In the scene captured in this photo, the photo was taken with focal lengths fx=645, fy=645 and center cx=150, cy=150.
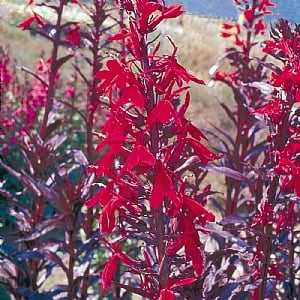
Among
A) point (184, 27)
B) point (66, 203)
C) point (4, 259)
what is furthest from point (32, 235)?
point (184, 27)

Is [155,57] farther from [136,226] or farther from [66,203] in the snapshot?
[66,203]

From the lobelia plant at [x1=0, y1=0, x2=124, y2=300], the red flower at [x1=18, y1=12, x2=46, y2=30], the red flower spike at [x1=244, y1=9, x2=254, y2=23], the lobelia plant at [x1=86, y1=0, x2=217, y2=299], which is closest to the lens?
the lobelia plant at [x1=86, y1=0, x2=217, y2=299]

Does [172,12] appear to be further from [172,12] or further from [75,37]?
[75,37]

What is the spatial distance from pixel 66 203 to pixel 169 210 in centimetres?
85

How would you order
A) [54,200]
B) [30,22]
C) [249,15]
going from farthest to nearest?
[249,15], [30,22], [54,200]

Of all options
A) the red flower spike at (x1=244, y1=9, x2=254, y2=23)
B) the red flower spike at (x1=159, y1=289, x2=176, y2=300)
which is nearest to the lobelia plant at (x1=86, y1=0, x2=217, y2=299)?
the red flower spike at (x1=159, y1=289, x2=176, y2=300)

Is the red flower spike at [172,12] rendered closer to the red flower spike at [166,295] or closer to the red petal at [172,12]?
the red petal at [172,12]

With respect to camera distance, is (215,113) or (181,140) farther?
(215,113)

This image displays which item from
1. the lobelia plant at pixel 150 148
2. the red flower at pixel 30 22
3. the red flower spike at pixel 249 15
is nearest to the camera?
the lobelia plant at pixel 150 148

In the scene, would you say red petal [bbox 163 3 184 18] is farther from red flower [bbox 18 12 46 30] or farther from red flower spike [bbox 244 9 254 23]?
red flower spike [bbox 244 9 254 23]

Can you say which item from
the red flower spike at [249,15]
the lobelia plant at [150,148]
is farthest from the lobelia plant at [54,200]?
the lobelia plant at [150,148]

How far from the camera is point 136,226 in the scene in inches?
45.5

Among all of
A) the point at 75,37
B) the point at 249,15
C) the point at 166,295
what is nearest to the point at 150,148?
the point at 166,295

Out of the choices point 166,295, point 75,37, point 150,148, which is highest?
point 75,37
